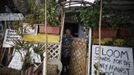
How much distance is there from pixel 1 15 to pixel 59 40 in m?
3.80

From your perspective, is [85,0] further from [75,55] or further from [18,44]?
[18,44]

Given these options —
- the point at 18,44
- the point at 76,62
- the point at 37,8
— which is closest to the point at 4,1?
the point at 37,8

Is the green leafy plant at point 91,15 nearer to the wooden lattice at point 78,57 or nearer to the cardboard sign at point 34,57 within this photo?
the wooden lattice at point 78,57

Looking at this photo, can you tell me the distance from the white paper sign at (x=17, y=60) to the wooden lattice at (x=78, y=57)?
131 centimetres

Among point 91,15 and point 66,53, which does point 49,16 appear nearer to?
point 66,53

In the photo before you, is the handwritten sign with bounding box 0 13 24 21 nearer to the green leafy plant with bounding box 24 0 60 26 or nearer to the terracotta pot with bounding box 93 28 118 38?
the green leafy plant with bounding box 24 0 60 26

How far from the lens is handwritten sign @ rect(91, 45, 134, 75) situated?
7.47 metres

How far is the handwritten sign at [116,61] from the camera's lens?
747cm

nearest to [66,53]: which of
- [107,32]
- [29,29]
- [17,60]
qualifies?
[29,29]

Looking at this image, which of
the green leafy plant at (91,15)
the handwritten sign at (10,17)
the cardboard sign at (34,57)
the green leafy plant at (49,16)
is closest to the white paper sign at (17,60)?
the cardboard sign at (34,57)

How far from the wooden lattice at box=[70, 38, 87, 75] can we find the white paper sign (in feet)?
4.31

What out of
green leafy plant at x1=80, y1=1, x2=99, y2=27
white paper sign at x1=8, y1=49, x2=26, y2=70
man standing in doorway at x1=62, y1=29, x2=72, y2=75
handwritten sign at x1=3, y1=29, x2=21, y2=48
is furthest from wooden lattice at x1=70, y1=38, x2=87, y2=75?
handwritten sign at x1=3, y1=29, x2=21, y2=48

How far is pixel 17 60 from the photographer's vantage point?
8.63 metres

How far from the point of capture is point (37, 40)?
9055 millimetres
